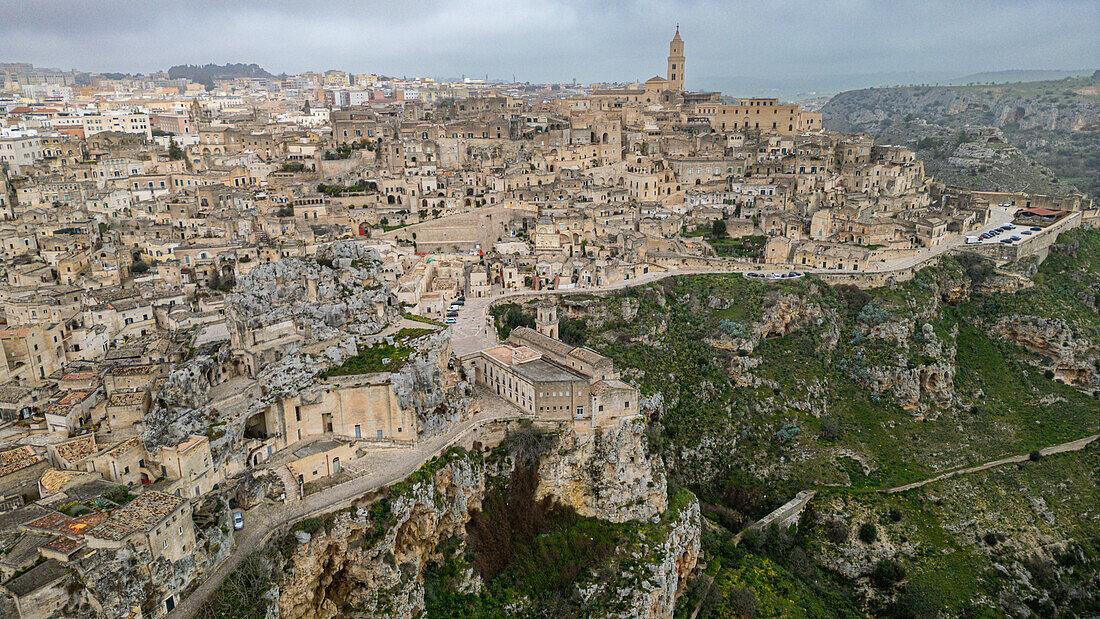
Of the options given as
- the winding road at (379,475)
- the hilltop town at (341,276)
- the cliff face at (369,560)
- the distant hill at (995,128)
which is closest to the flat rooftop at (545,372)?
the hilltop town at (341,276)

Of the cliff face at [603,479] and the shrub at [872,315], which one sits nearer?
the cliff face at [603,479]

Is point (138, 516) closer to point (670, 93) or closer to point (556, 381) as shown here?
point (556, 381)

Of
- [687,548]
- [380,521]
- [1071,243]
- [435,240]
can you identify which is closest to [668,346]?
[687,548]

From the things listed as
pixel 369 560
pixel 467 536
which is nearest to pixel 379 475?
pixel 369 560

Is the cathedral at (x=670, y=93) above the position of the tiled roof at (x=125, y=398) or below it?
above

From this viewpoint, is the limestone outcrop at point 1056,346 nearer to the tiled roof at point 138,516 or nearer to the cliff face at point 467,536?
the cliff face at point 467,536

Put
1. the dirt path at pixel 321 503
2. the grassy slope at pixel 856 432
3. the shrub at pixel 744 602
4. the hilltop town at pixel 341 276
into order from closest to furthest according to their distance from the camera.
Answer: the dirt path at pixel 321 503 < the hilltop town at pixel 341 276 < the shrub at pixel 744 602 < the grassy slope at pixel 856 432

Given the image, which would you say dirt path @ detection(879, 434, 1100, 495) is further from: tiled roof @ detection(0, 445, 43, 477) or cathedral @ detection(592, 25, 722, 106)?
cathedral @ detection(592, 25, 722, 106)
